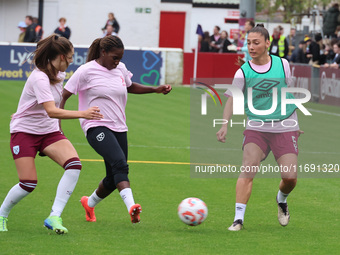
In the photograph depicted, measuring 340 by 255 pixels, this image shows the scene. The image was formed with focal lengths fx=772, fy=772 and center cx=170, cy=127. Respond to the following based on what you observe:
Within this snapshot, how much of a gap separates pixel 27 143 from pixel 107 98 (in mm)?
928

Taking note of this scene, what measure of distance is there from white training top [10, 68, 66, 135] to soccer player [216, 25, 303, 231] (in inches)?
66.7

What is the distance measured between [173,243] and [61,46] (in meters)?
2.12

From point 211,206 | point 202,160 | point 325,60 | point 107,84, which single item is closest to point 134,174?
point 202,160

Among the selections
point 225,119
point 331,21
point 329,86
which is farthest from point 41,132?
point 331,21

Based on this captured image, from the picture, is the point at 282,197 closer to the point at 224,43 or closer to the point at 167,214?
the point at 167,214

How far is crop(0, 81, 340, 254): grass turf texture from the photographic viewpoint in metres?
6.92

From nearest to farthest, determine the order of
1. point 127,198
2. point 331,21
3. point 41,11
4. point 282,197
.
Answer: point 127,198
point 282,197
point 331,21
point 41,11

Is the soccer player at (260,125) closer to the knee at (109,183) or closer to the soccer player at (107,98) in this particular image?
the soccer player at (107,98)

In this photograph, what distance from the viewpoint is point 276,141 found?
779 centimetres

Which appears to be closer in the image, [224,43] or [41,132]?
[41,132]

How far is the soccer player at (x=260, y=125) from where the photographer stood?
7.72 metres

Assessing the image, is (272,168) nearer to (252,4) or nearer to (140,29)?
(252,4)

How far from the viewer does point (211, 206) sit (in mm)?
9117

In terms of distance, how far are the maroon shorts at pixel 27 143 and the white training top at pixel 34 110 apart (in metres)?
0.05
